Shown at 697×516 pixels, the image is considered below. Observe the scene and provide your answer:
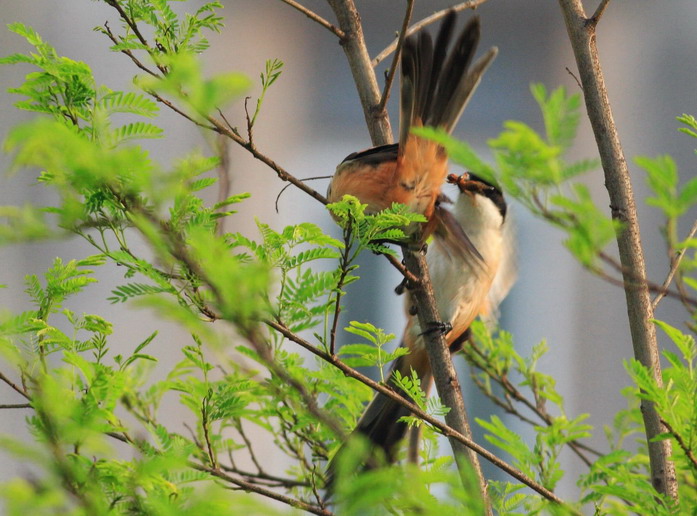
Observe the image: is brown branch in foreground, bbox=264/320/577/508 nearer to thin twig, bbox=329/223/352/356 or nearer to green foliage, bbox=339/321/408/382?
thin twig, bbox=329/223/352/356

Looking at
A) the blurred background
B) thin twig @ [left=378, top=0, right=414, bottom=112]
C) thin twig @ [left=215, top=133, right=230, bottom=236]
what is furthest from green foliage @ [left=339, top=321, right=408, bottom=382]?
the blurred background

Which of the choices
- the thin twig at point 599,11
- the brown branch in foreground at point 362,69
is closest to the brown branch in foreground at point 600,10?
the thin twig at point 599,11

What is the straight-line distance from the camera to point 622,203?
109 centimetres

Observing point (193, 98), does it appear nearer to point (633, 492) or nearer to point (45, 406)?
point (45, 406)

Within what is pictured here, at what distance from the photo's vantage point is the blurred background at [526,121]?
11.0 feet

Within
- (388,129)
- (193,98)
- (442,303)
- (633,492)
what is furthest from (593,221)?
(442,303)

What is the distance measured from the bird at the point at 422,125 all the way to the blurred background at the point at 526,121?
73.5 inches

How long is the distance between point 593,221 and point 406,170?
824 millimetres

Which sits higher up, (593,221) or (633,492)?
(593,221)

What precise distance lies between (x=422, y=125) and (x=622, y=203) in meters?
0.35

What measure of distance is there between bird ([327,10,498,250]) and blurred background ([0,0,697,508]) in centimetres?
187

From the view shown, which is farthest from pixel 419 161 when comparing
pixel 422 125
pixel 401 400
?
pixel 401 400

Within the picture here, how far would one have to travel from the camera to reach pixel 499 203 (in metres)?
2.12

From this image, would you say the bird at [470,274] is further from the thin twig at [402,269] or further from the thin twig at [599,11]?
the thin twig at [599,11]
